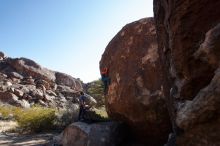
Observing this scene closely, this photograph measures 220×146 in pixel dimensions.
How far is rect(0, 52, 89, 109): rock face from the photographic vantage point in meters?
38.8

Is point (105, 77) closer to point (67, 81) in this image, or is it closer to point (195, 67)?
point (195, 67)

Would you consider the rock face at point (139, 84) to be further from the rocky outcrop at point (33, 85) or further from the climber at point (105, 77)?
the rocky outcrop at point (33, 85)

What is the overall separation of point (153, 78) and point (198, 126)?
563 centimetres

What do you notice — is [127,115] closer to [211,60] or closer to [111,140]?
[111,140]

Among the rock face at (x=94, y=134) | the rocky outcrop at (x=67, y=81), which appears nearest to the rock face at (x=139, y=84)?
the rock face at (x=94, y=134)

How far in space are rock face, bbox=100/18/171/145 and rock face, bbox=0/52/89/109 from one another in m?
25.1

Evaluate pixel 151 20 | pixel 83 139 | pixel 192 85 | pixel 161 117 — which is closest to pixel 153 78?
pixel 161 117

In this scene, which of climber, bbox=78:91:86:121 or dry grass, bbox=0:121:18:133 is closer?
climber, bbox=78:91:86:121

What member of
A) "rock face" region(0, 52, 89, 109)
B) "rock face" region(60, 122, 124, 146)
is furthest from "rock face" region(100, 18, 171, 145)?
"rock face" region(0, 52, 89, 109)

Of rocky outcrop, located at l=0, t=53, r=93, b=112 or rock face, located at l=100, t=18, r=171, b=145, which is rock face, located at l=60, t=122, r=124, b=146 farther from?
rocky outcrop, located at l=0, t=53, r=93, b=112

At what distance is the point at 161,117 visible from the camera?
401 inches

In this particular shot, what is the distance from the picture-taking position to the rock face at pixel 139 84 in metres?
10.3

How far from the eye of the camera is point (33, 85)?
151ft

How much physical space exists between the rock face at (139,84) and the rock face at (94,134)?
0.63 meters
